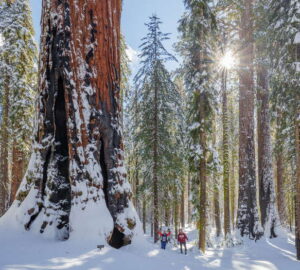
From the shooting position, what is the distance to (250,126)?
12.8 metres

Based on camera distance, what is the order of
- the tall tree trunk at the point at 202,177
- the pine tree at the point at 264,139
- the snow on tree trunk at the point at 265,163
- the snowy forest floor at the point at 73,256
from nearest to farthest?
the snowy forest floor at the point at 73,256 < the tall tree trunk at the point at 202,177 < the pine tree at the point at 264,139 < the snow on tree trunk at the point at 265,163

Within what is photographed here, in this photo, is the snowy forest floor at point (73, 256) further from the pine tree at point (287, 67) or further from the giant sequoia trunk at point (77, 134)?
the pine tree at point (287, 67)

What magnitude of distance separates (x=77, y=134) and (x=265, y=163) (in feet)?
37.3

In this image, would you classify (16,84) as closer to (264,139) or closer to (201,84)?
(201,84)

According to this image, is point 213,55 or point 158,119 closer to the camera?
point 213,55

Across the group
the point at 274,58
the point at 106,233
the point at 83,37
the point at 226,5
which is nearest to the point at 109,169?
the point at 106,233

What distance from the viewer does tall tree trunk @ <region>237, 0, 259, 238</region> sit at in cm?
1222

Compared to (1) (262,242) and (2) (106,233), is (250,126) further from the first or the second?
(2) (106,233)

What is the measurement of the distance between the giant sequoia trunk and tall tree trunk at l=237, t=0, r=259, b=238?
30.8 ft

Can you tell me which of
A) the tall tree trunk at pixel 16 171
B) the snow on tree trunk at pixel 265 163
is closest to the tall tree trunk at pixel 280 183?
the snow on tree trunk at pixel 265 163

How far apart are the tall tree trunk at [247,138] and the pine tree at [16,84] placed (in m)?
12.5

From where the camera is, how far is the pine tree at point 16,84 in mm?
15305

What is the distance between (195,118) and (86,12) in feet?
25.2

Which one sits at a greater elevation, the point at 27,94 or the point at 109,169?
the point at 27,94
